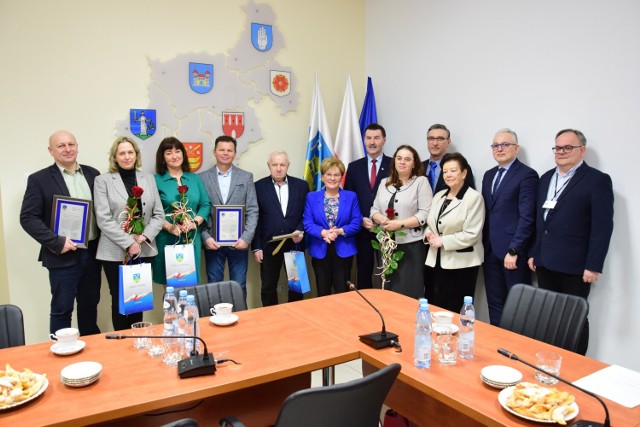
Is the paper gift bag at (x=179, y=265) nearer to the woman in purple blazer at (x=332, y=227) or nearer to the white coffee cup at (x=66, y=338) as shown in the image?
the woman in purple blazer at (x=332, y=227)

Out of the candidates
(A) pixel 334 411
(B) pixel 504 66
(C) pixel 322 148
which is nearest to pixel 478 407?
(A) pixel 334 411

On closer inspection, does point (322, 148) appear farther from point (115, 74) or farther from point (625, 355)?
point (625, 355)

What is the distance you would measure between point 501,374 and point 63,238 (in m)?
3.01

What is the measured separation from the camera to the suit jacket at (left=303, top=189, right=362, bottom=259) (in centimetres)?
426

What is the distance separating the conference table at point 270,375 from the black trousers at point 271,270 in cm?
171

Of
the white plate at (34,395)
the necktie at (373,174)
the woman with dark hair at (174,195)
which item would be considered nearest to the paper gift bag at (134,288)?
the woman with dark hair at (174,195)

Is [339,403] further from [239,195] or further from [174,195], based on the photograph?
[239,195]

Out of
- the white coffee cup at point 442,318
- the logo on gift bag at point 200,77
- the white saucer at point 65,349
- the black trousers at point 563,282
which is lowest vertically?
the black trousers at point 563,282

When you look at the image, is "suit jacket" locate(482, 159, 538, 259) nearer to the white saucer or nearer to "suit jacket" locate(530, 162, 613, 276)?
"suit jacket" locate(530, 162, 613, 276)

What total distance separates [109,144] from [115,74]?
61cm

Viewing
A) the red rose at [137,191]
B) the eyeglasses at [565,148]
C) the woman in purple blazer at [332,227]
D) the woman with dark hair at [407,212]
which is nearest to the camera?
the eyeglasses at [565,148]

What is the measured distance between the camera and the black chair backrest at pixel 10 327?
2326 mm

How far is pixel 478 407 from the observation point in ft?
5.54

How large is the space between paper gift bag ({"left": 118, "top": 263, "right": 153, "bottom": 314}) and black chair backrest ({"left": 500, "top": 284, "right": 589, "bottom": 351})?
2410 millimetres
